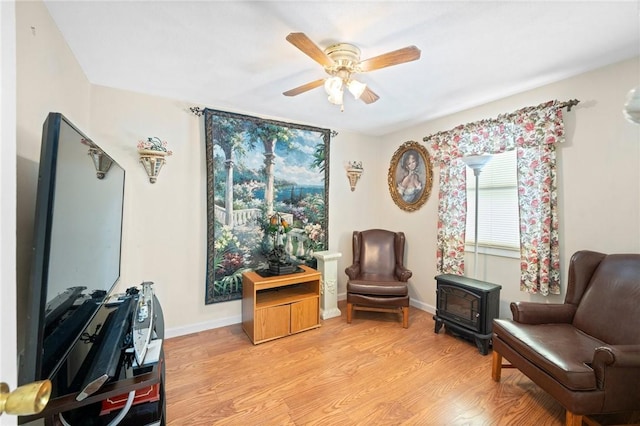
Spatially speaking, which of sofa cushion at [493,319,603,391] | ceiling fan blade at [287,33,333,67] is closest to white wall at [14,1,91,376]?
ceiling fan blade at [287,33,333,67]

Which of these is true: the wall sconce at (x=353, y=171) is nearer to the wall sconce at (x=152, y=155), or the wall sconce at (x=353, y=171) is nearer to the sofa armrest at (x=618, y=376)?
the wall sconce at (x=152, y=155)

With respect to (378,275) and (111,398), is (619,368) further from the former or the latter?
(111,398)

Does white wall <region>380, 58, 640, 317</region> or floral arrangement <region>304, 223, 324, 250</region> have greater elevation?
white wall <region>380, 58, 640, 317</region>

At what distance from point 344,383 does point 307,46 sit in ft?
7.76

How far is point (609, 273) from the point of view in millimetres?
1880

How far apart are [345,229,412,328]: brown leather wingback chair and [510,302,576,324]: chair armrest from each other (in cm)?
112

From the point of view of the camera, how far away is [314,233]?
351cm

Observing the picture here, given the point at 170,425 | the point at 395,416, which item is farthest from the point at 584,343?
the point at 170,425

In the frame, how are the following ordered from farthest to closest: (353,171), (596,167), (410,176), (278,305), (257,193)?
(353,171) → (410,176) → (257,193) → (278,305) → (596,167)

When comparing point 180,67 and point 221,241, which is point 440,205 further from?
point 180,67

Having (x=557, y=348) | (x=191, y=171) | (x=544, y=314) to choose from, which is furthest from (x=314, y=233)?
(x=557, y=348)

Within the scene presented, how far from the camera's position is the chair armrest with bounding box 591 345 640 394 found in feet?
4.50

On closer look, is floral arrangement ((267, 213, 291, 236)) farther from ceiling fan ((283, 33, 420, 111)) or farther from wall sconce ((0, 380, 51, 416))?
wall sconce ((0, 380, 51, 416))

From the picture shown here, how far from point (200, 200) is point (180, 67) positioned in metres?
1.29
